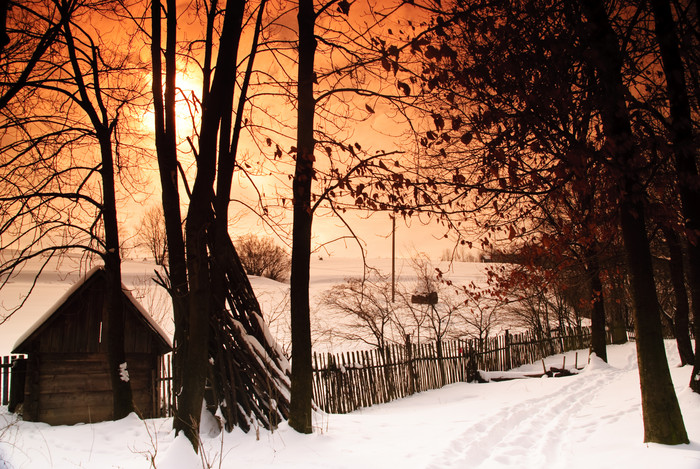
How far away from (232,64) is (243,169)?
5.43 ft

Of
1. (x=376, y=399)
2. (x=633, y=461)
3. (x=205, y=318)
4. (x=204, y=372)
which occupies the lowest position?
(x=376, y=399)

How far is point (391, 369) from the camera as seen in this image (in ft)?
46.8

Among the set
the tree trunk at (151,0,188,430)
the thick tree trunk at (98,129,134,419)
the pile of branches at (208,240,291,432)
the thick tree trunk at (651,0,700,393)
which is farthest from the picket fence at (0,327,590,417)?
the thick tree trunk at (651,0,700,393)

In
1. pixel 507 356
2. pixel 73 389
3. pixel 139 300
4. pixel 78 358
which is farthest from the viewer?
pixel 139 300

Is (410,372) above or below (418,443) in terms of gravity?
below

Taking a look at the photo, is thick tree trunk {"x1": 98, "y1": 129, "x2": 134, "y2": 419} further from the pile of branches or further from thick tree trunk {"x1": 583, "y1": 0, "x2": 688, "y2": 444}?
thick tree trunk {"x1": 583, "y1": 0, "x2": 688, "y2": 444}

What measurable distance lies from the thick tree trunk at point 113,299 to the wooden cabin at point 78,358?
251 cm

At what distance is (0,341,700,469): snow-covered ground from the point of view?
4750 mm

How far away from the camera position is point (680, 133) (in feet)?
18.8

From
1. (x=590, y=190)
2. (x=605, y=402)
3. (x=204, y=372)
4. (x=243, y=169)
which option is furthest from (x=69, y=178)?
(x=605, y=402)

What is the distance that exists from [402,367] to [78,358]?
366 inches

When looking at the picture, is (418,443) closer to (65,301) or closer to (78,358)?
(65,301)

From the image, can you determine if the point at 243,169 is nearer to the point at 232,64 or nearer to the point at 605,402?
the point at 232,64

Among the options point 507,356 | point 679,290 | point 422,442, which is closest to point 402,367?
point 507,356
